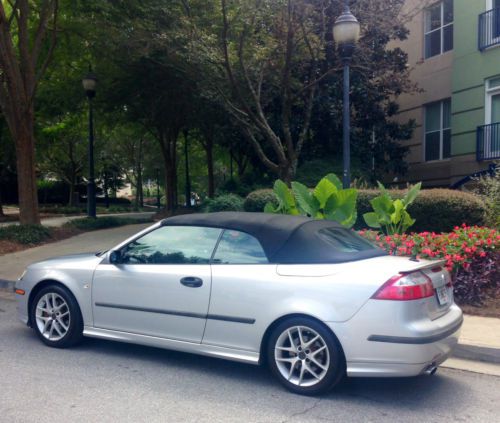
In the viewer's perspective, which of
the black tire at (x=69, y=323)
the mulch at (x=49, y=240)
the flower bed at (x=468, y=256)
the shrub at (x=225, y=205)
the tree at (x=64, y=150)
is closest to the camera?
the black tire at (x=69, y=323)

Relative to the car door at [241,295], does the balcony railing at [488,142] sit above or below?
above

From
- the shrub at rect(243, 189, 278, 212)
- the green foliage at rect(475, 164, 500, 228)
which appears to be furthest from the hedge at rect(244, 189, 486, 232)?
the shrub at rect(243, 189, 278, 212)

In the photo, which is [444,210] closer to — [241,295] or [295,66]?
[241,295]

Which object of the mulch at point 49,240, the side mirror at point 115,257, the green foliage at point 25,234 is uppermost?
the side mirror at point 115,257

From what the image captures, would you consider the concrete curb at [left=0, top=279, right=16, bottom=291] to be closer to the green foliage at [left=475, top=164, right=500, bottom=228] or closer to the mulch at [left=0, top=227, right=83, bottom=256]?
the mulch at [left=0, top=227, right=83, bottom=256]

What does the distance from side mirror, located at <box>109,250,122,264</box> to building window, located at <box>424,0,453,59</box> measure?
1595 centimetres

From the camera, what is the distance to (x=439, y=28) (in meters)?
18.5

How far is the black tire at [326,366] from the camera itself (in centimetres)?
450

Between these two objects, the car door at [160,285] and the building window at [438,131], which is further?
the building window at [438,131]

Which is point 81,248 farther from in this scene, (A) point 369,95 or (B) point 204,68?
(A) point 369,95

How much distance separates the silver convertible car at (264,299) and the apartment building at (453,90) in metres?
11.4

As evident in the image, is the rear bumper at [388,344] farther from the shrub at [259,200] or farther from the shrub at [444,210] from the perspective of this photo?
the shrub at [259,200]

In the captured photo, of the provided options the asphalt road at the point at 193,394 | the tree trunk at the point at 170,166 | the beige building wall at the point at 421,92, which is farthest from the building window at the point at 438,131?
the asphalt road at the point at 193,394

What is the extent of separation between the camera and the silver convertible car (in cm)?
443
